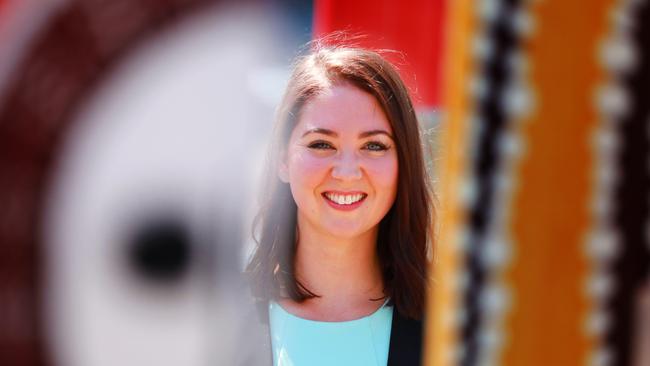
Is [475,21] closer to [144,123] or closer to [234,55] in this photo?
[144,123]

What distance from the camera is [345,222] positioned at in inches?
57.6

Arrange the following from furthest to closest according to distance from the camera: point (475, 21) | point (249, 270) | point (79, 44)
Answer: point (249, 270)
point (79, 44)
point (475, 21)

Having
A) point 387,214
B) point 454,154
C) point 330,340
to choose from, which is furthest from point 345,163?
point 454,154

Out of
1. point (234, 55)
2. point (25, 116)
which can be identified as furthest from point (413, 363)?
point (25, 116)

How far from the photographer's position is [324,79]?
4.99 feet

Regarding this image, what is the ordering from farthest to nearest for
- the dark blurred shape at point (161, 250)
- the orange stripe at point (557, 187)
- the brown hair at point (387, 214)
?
the brown hair at point (387, 214) → the dark blurred shape at point (161, 250) → the orange stripe at point (557, 187)

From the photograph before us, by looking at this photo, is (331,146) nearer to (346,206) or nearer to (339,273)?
(346,206)

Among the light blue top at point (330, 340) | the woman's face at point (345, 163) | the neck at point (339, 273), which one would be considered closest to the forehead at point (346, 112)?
the woman's face at point (345, 163)

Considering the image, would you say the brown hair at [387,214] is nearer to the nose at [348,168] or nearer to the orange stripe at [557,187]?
the nose at [348,168]

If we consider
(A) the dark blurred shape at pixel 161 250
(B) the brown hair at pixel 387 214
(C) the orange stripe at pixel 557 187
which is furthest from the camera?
(B) the brown hair at pixel 387 214

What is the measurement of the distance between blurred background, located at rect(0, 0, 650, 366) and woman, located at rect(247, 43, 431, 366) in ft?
0.34

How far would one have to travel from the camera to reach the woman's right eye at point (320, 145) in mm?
1463

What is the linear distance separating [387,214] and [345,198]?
0.18m

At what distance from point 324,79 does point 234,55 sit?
189 millimetres
